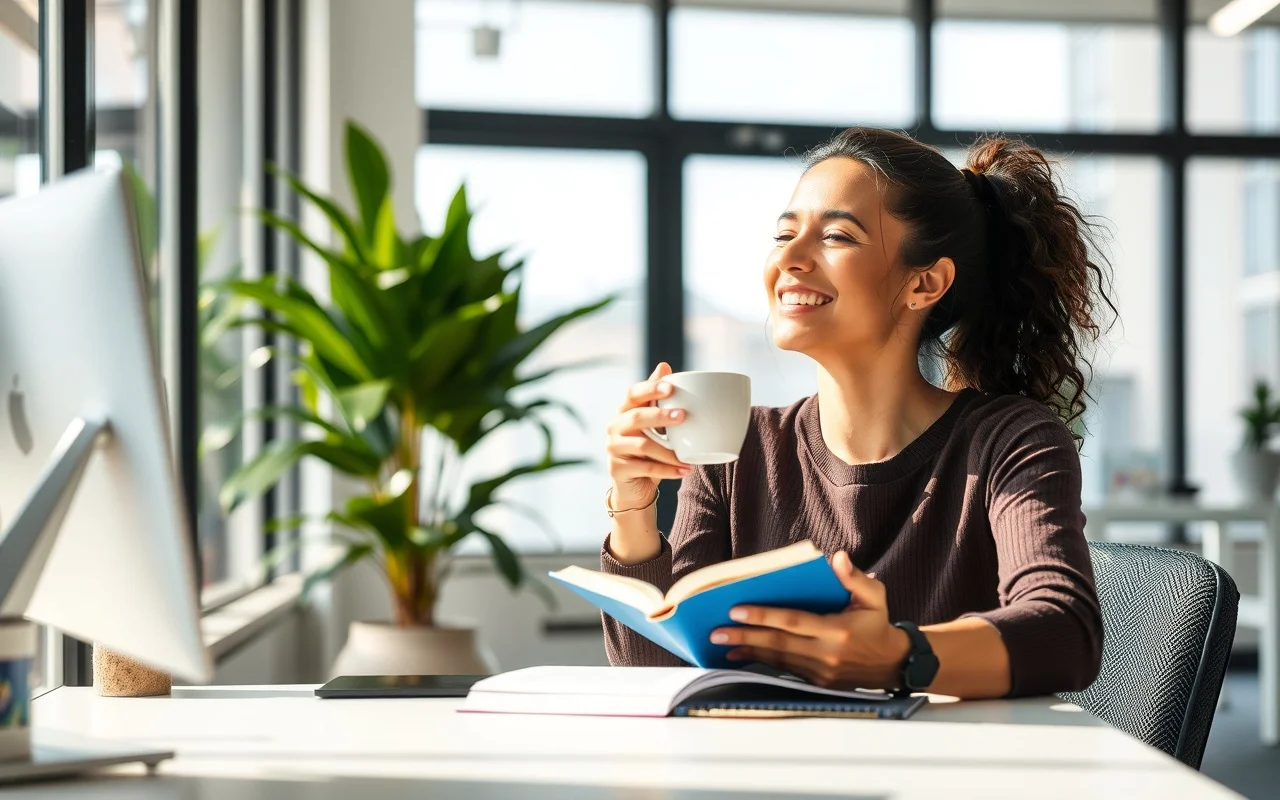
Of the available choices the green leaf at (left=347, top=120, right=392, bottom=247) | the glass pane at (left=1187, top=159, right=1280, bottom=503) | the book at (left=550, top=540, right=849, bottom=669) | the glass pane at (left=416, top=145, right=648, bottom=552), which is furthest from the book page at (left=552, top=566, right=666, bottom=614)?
the glass pane at (left=1187, top=159, right=1280, bottom=503)

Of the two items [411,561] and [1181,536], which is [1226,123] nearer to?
[1181,536]

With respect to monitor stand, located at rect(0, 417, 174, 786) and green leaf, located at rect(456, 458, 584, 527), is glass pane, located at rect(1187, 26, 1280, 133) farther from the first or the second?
monitor stand, located at rect(0, 417, 174, 786)

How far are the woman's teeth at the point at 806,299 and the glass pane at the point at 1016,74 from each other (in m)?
3.81

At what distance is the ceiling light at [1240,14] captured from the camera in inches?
180

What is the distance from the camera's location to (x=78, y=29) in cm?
196

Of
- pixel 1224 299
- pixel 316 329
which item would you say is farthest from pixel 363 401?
pixel 1224 299

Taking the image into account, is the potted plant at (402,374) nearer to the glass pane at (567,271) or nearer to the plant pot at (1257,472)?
the glass pane at (567,271)

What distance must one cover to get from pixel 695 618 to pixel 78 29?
1490mm

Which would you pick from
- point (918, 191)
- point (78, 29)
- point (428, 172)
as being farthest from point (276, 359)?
point (918, 191)

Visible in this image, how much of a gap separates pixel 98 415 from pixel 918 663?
0.68m

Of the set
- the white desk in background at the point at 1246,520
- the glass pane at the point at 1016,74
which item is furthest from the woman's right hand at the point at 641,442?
the glass pane at the point at 1016,74

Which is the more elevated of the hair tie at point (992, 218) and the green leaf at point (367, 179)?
the green leaf at point (367, 179)

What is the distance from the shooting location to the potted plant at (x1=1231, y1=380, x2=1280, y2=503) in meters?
4.33

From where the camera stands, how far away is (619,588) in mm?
1147
